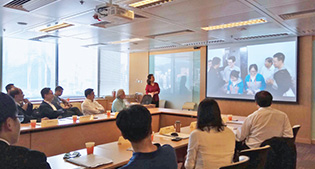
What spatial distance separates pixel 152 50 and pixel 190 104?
2425 millimetres

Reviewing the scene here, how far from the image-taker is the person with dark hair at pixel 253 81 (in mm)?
6395

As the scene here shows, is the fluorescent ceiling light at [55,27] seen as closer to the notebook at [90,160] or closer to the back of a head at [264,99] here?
the notebook at [90,160]

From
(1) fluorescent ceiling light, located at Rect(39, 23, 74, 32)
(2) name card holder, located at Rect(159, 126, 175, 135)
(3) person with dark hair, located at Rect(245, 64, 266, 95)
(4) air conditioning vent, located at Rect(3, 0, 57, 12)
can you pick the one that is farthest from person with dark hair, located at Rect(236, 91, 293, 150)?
(1) fluorescent ceiling light, located at Rect(39, 23, 74, 32)

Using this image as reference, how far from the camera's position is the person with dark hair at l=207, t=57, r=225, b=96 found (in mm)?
7125

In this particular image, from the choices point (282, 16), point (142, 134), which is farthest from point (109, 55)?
point (142, 134)

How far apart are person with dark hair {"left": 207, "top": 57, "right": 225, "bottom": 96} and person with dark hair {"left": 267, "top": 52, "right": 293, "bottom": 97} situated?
1383 mm

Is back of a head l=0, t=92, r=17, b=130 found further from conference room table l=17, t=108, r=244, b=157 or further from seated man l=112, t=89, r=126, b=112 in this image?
seated man l=112, t=89, r=126, b=112

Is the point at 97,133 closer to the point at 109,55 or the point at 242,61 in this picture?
the point at 242,61

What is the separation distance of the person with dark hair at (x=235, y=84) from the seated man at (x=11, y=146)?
6.18 m

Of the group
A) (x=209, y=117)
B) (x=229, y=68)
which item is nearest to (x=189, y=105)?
(x=229, y=68)

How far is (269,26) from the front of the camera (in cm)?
484

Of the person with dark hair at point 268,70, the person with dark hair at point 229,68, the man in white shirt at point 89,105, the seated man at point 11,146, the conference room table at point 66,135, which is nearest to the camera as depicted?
the seated man at point 11,146

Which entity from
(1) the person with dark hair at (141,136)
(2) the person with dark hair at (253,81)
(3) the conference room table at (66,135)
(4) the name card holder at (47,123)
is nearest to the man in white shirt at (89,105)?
(3) the conference room table at (66,135)

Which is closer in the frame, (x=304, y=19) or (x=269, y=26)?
(x=304, y=19)
